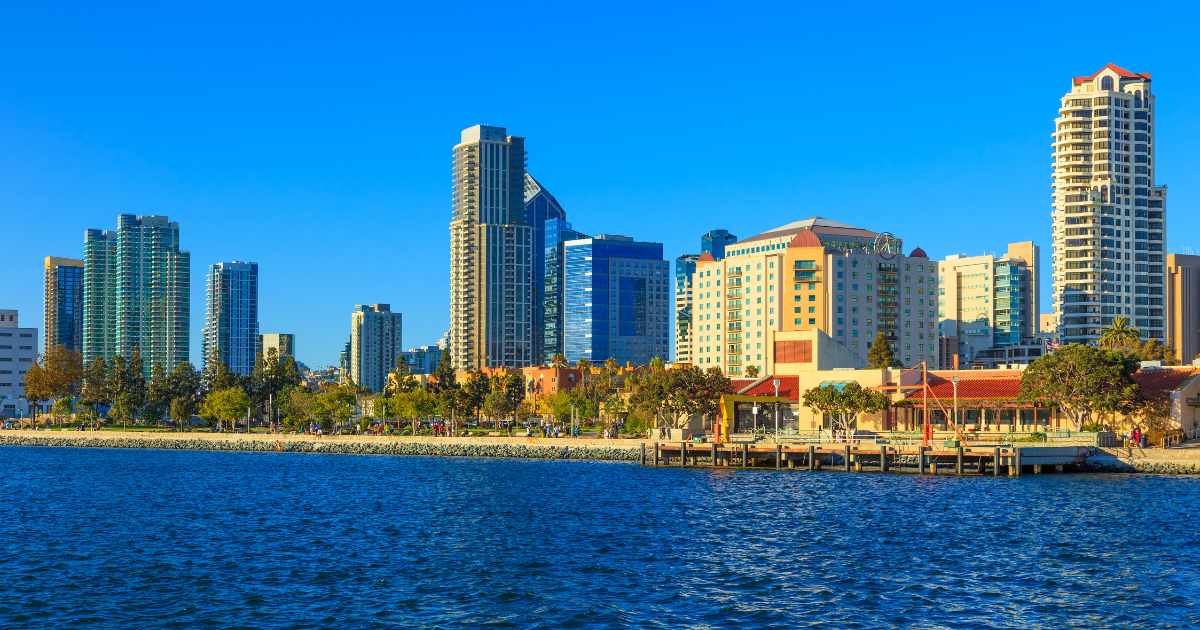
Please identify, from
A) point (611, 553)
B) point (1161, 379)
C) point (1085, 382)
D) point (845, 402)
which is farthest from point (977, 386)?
point (611, 553)

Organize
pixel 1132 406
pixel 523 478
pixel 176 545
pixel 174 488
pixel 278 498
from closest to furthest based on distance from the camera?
pixel 176 545 < pixel 278 498 < pixel 174 488 < pixel 523 478 < pixel 1132 406

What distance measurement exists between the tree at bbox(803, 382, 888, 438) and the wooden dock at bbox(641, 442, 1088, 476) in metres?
17.0

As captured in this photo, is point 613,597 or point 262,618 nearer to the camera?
point 262,618

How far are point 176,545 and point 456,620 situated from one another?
29.0 meters

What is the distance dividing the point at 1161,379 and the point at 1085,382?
561 inches

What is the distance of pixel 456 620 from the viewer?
52.9 meters

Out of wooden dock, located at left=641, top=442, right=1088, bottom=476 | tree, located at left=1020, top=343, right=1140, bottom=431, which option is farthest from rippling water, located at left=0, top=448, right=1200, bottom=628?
tree, located at left=1020, top=343, right=1140, bottom=431

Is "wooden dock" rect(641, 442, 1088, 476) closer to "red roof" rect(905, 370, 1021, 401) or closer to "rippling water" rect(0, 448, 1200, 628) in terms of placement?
"rippling water" rect(0, 448, 1200, 628)

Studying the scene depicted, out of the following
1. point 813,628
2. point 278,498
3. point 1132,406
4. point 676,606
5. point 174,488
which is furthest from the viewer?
point 1132,406

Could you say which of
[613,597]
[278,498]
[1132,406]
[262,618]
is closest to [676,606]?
[613,597]

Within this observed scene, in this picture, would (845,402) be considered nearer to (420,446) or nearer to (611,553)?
(420,446)

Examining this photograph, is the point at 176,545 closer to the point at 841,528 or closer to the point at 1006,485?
the point at 841,528

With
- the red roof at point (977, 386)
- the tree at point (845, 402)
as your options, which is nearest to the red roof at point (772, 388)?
the tree at point (845, 402)

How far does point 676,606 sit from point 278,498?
2262 inches
